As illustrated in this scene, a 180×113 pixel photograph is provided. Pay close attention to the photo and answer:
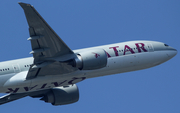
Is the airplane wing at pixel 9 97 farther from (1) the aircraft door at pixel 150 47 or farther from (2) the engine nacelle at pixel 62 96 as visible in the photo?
(1) the aircraft door at pixel 150 47

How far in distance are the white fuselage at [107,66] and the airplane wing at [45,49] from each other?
2.63ft

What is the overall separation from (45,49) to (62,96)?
9782 millimetres

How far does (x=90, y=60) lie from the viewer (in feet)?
102

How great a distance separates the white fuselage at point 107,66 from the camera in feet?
106

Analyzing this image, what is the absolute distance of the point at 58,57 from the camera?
3131cm

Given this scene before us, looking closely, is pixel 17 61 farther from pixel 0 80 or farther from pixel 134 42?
pixel 134 42

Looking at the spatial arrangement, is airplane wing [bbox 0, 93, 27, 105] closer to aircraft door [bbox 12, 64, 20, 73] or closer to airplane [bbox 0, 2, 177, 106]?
airplane [bbox 0, 2, 177, 106]

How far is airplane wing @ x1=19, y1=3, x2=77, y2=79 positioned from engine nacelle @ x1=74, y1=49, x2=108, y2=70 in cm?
68

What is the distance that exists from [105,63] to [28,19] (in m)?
8.15

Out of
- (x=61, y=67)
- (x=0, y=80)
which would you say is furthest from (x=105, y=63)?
(x=0, y=80)

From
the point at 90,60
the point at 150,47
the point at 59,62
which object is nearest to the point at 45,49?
the point at 59,62

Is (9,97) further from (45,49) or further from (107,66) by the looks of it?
(107,66)

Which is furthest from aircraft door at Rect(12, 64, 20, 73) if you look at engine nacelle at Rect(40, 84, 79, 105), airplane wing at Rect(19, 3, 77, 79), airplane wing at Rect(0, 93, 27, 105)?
engine nacelle at Rect(40, 84, 79, 105)

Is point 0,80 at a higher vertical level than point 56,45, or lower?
lower
